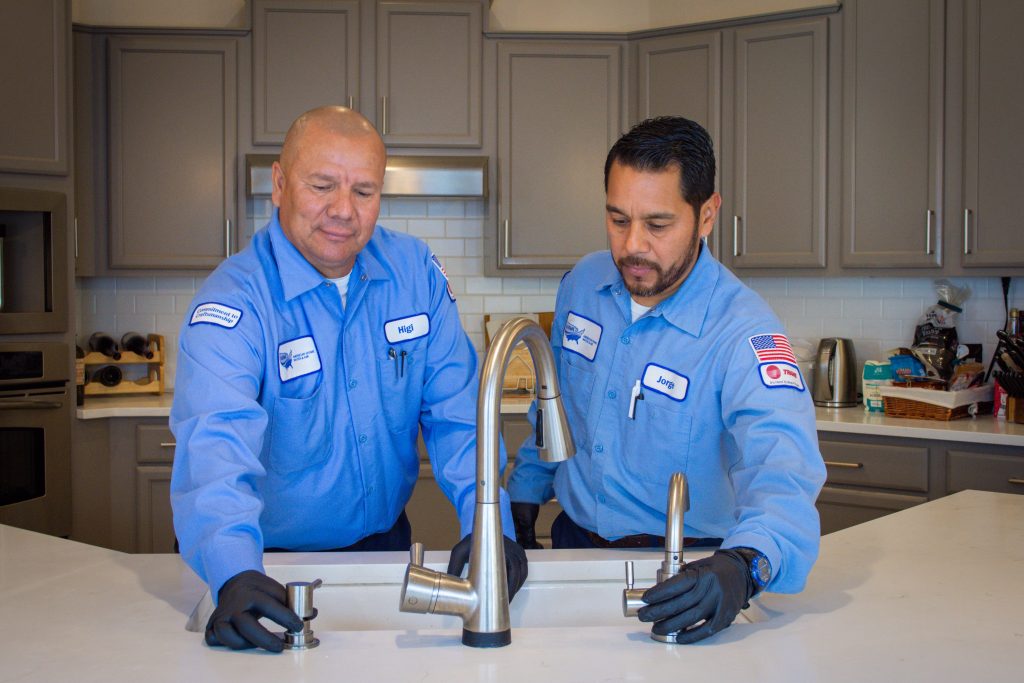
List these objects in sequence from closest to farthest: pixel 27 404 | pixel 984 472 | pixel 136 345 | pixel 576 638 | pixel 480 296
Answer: pixel 576 638 → pixel 984 472 → pixel 27 404 → pixel 136 345 → pixel 480 296

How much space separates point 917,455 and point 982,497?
128 centimetres

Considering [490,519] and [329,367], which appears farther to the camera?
[329,367]

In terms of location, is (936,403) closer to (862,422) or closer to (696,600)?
(862,422)

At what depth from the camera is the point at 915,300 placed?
4340 mm

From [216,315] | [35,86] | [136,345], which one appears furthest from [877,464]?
[35,86]

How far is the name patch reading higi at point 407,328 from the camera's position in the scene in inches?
79.2

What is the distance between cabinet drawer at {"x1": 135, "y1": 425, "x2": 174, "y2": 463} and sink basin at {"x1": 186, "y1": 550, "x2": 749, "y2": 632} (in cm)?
257

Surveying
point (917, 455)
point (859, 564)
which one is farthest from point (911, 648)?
point (917, 455)

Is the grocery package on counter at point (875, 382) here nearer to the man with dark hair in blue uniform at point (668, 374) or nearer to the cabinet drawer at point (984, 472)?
the cabinet drawer at point (984, 472)

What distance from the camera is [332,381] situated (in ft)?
6.40

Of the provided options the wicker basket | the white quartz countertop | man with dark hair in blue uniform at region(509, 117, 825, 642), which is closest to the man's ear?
man with dark hair in blue uniform at region(509, 117, 825, 642)

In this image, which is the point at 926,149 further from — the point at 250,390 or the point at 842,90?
the point at 250,390

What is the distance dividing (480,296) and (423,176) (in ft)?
2.50

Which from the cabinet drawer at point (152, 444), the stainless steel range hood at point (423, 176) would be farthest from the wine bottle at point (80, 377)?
the stainless steel range hood at point (423, 176)
